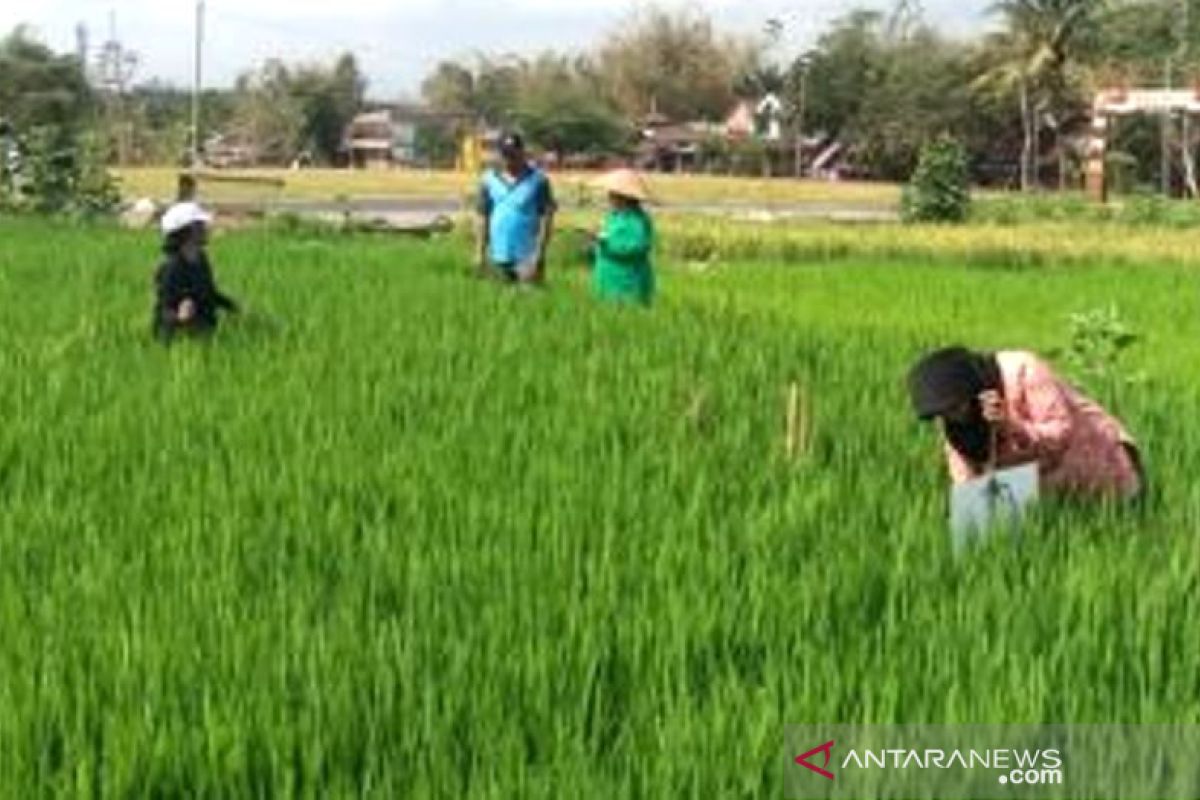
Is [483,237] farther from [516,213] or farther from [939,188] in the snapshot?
[939,188]

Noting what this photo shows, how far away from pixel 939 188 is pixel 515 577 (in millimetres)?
21676

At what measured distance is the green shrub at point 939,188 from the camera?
24188 mm

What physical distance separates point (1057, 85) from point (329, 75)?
2811cm

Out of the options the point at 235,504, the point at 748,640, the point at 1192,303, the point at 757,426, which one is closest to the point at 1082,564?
Answer: the point at 748,640

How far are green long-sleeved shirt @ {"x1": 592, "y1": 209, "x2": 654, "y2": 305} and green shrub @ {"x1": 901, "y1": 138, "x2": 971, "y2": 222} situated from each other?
52.4ft

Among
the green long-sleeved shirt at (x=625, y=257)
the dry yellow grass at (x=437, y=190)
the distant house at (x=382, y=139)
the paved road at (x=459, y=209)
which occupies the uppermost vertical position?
the distant house at (x=382, y=139)

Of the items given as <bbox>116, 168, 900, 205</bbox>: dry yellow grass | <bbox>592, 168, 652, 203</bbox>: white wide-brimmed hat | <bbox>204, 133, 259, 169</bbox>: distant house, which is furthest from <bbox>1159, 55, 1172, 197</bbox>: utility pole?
<bbox>592, 168, 652, 203</bbox>: white wide-brimmed hat

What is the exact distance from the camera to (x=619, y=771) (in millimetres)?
2299

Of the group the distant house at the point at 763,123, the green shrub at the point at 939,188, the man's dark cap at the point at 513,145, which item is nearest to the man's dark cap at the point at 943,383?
the man's dark cap at the point at 513,145

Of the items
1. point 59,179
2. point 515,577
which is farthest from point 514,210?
point 59,179

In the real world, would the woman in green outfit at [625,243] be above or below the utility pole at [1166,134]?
below

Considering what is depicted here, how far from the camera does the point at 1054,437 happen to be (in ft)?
12.2

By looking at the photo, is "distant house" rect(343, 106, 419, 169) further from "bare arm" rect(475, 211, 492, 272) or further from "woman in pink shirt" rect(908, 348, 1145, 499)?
"woman in pink shirt" rect(908, 348, 1145, 499)

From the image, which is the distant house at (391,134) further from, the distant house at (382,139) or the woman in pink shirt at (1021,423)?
the woman in pink shirt at (1021,423)
